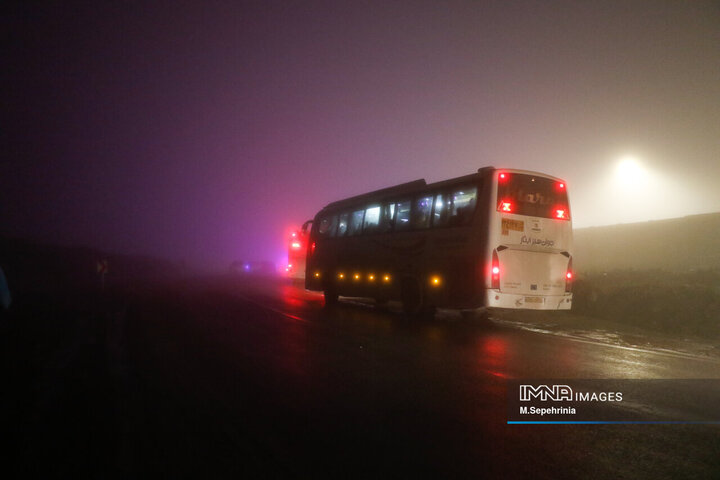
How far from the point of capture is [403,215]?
44.6ft

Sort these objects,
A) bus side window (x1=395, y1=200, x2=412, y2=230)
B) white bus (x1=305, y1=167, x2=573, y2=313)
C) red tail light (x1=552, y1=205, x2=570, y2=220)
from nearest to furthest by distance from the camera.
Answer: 1. white bus (x1=305, y1=167, x2=573, y2=313)
2. red tail light (x1=552, y1=205, x2=570, y2=220)
3. bus side window (x1=395, y1=200, x2=412, y2=230)

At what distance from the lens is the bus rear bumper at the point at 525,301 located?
10133mm

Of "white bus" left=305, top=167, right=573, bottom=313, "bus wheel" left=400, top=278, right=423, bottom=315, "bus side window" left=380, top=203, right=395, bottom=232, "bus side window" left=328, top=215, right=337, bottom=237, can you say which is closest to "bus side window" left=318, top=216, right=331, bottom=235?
"bus side window" left=328, top=215, right=337, bottom=237

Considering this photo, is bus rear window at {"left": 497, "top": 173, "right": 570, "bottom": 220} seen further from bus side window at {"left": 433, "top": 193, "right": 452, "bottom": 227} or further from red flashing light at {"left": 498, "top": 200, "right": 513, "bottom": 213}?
bus side window at {"left": 433, "top": 193, "right": 452, "bottom": 227}

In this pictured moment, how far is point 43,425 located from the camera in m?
4.13

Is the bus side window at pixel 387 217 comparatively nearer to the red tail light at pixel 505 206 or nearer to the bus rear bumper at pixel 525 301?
the red tail light at pixel 505 206

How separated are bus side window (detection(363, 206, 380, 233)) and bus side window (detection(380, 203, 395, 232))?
30cm

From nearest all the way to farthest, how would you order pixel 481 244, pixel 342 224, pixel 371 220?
pixel 481 244, pixel 371 220, pixel 342 224

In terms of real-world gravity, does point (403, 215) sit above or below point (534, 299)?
above

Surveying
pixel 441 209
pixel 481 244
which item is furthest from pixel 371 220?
pixel 481 244

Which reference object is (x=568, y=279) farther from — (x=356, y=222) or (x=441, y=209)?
(x=356, y=222)

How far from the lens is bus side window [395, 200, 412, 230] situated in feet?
43.9

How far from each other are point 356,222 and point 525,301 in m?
7.25

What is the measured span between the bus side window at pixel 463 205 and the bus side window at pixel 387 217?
2906mm
